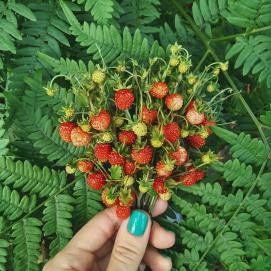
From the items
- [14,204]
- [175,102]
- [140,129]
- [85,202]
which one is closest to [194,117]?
[175,102]

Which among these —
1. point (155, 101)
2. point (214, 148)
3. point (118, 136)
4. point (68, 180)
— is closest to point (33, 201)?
point (68, 180)

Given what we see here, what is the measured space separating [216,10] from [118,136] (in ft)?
2.14

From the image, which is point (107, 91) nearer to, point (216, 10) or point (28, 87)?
point (28, 87)

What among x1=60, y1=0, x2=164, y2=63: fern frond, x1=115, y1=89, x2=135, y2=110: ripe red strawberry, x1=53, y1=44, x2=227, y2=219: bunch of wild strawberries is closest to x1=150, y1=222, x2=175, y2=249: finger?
x1=53, y1=44, x2=227, y2=219: bunch of wild strawberries

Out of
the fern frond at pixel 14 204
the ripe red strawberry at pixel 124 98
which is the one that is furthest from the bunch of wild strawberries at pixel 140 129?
the fern frond at pixel 14 204

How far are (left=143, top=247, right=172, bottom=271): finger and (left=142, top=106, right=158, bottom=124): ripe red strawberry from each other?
50 cm

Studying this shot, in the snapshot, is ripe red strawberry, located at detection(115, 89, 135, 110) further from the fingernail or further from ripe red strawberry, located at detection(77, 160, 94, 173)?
the fingernail

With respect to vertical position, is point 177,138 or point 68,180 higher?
point 177,138

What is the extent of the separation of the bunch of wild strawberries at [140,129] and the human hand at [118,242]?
66 millimetres

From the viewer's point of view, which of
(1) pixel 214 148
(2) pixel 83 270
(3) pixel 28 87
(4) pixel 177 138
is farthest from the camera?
(1) pixel 214 148

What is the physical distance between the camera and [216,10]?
158 centimetres

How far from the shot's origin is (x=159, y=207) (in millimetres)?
1400

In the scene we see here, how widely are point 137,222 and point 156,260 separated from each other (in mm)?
218

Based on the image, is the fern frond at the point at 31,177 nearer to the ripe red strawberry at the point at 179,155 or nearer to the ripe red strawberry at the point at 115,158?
the ripe red strawberry at the point at 115,158
